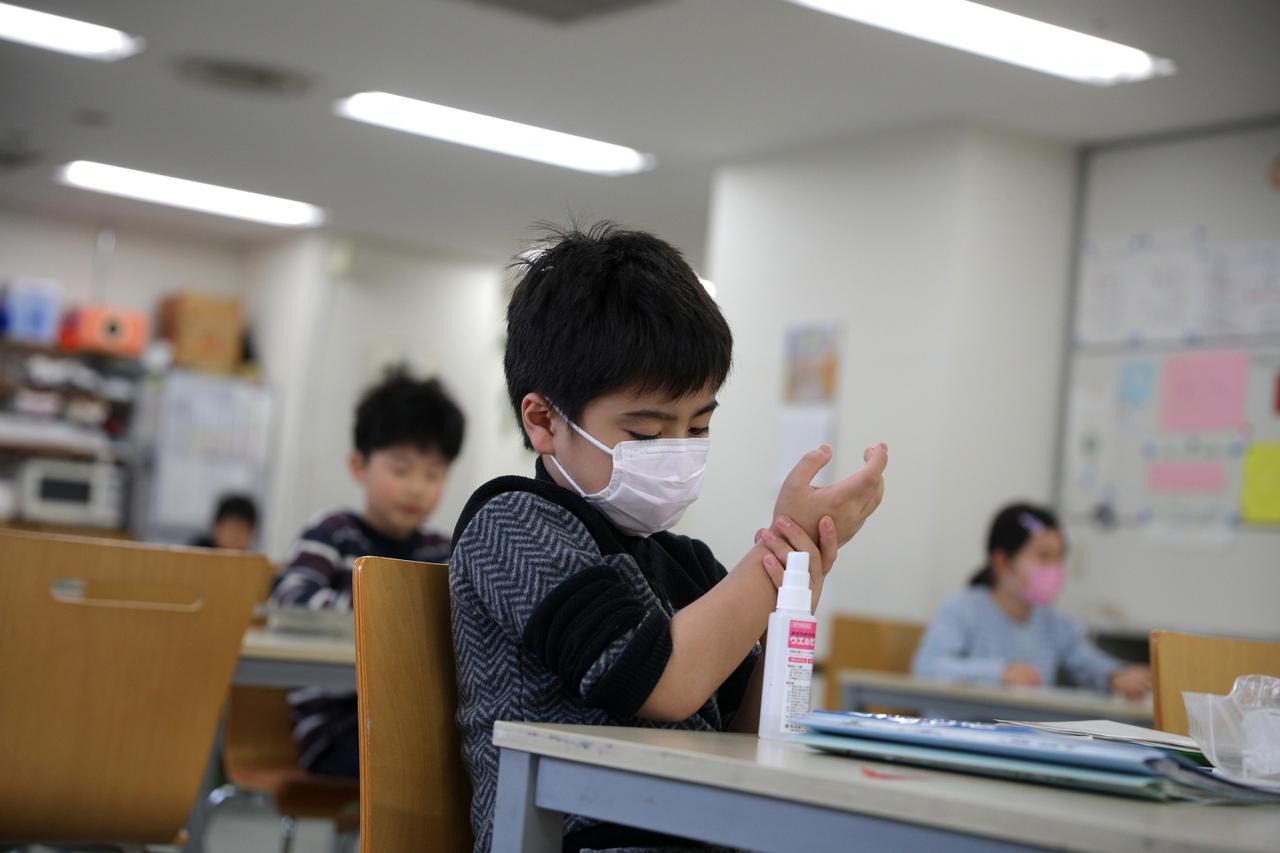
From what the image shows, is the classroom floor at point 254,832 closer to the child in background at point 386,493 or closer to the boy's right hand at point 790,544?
the child in background at point 386,493

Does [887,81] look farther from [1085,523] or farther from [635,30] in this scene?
[1085,523]

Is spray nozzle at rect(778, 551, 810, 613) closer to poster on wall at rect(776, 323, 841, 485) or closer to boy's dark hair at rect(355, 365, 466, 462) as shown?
boy's dark hair at rect(355, 365, 466, 462)

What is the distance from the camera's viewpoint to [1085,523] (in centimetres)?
569

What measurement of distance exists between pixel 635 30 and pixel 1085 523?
2.49m

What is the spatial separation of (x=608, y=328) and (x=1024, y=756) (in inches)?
23.6

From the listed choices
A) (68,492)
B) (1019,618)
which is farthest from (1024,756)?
(68,492)

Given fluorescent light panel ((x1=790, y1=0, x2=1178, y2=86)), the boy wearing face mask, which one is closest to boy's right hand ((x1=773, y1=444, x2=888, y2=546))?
the boy wearing face mask

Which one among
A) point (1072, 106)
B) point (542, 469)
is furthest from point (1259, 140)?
point (542, 469)

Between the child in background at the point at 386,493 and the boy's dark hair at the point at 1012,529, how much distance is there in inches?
76.9

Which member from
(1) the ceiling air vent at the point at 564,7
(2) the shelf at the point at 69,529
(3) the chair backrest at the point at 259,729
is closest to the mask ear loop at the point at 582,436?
(3) the chair backrest at the point at 259,729

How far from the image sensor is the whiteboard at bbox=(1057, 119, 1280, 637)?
518cm

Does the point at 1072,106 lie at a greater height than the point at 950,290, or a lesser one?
greater

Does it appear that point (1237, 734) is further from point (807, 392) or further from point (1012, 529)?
point (807, 392)

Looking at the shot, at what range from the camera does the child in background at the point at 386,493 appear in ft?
9.92
